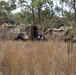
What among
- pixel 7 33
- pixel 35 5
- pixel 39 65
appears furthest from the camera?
pixel 35 5

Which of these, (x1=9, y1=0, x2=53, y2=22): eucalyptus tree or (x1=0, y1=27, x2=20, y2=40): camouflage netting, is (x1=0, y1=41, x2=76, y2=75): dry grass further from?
(x1=9, y1=0, x2=53, y2=22): eucalyptus tree

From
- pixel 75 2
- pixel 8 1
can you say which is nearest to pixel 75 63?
pixel 75 2

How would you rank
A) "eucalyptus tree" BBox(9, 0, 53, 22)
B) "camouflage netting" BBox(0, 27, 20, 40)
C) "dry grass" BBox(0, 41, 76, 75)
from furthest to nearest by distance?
"eucalyptus tree" BBox(9, 0, 53, 22) → "camouflage netting" BBox(0, 27, 20, 40) → "dry grass" BBox(0, 41, 76, 75)

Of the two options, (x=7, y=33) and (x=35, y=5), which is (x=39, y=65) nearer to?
(x=7, y=33)

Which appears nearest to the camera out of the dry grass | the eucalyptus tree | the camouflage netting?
the dry grass

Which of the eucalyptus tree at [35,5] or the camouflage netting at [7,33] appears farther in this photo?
the eucalyptus tree at [35,5]

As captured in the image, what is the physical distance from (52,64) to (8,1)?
93.5 ft

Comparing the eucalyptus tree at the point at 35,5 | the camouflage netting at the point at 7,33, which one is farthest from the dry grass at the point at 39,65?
the eucalyptus tree at the point at 35,5

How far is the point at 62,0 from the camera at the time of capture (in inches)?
1003

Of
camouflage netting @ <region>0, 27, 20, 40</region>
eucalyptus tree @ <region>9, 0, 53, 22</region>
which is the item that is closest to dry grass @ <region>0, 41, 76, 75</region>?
camouflage netting @ <region>0, 27, 20, 40</region>

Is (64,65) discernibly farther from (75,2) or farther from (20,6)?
(20,6)

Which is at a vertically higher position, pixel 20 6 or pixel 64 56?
pixel 20 6

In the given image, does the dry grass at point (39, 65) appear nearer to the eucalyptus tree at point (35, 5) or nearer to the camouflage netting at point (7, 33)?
the camouflage netting at point (7, 33)

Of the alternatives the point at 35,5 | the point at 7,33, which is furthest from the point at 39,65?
the point at 35,5
